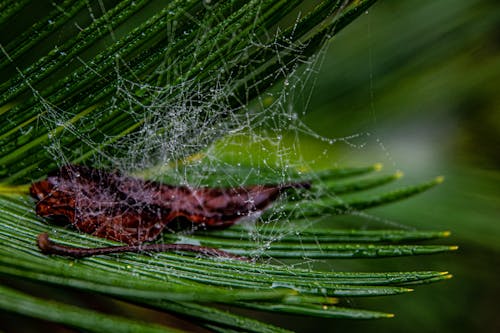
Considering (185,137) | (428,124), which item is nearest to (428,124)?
(428,124)

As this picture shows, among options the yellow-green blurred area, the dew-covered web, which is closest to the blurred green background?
the yellow-green blurred area

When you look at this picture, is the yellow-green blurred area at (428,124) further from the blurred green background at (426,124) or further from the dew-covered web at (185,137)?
the dew-covered web at (185,137)

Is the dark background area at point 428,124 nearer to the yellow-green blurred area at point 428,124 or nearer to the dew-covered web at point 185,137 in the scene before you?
the yellow-green blurred area at point 428,124

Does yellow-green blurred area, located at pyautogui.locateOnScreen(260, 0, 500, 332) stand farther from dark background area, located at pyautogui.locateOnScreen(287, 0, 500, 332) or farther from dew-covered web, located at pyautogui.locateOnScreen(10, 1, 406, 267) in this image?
dew-covered web, located at pyautogui.locateOnScreen(10, 1, 406, 267)

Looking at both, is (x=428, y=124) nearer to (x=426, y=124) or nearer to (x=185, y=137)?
(x=426, y=124)

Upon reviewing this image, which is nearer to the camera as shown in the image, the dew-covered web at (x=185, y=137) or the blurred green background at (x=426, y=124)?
the dew-covered web at (x=185, y=137)

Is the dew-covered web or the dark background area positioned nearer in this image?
the dew-covered web

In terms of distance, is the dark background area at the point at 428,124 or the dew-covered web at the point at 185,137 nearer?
the dew-covered web at the point at 185,137

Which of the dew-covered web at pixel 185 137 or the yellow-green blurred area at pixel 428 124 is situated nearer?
the dew-covered web at pixel 185 137

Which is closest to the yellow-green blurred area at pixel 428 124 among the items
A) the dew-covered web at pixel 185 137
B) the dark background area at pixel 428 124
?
the dark background area at pixel 428 124
